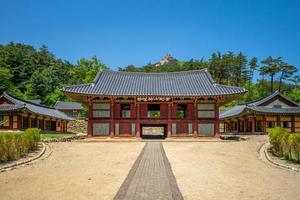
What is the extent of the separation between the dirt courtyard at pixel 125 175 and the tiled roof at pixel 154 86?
13043mm

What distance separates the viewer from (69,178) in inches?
493

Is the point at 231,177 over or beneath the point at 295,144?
beneath

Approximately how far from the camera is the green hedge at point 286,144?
Result: 17.1m

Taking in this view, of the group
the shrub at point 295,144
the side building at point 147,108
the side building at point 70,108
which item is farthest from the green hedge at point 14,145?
the side building at point 70,108

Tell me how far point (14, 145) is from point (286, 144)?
15896 mm

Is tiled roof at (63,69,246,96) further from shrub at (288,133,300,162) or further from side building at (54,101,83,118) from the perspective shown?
side building at (54,101,83,118)

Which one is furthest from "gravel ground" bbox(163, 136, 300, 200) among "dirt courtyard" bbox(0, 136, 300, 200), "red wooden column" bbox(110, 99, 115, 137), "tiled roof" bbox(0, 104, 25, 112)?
"tiled roof" bbox(0, 104, 25, 112)

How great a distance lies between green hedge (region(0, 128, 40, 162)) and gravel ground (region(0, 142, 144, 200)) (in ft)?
5.23

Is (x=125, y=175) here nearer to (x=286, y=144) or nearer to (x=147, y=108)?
(x=286, y=144)

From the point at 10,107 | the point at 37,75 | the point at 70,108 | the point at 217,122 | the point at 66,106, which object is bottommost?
the point at 217,122

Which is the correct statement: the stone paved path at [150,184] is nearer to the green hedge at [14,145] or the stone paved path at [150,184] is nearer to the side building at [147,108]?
the green hedge at [14,145]

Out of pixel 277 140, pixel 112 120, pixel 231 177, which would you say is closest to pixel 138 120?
pixel 112 120

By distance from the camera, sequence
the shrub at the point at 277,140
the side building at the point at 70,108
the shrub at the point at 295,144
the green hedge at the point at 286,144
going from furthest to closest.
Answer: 1. the side building at the point at 70,108
2. the shrub at the point at 277,140
3. the green hedge at the point at 286,144
4. the shrub at the point at 295,144

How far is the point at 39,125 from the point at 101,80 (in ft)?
57.9
